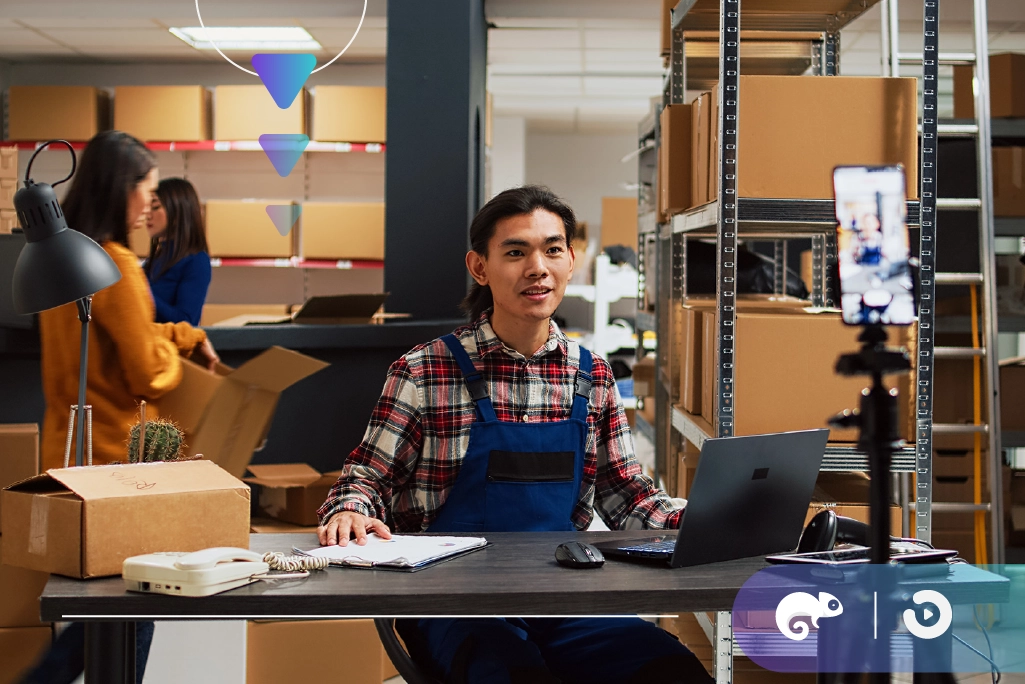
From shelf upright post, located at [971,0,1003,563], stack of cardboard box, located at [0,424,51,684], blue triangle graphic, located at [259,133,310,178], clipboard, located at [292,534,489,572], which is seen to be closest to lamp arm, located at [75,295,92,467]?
clipboard, located at [292,534,489,572]

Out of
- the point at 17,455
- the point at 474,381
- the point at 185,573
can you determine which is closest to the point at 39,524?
the point at 185,573

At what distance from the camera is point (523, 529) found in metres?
1.93

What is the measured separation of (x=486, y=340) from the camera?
205 centimetres

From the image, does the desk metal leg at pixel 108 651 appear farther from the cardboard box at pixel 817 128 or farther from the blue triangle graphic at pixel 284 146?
the blue triangle graphic at pixel 284 146

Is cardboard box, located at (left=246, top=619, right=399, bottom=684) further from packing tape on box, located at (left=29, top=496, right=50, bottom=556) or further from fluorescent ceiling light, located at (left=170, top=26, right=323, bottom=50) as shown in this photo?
fluorescent ceiling light, located at (left=170, top=26, right=323, bottom=50)

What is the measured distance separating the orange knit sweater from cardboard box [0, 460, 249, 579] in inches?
33.5

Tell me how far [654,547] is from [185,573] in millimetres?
758

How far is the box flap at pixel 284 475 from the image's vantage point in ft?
10.3

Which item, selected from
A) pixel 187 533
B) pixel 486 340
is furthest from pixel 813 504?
pixel 187 533

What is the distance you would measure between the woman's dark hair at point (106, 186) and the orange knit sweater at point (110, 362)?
60mm

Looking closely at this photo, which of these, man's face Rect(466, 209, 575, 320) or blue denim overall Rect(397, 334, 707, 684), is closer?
blue denim overall Rect(397, 334, 707, 684)

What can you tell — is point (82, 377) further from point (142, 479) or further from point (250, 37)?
point (250, 37)

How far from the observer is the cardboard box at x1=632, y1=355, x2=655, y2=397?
15.3 ft

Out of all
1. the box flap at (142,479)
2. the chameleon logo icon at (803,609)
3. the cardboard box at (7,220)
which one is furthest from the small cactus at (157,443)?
the cardboard box at (7,220)
